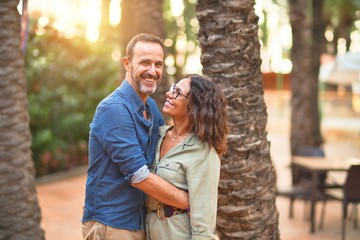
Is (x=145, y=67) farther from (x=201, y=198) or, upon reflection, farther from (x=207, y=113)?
(x=201, y=198)

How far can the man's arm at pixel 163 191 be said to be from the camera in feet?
9.69

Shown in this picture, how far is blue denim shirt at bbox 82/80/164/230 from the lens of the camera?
295cm

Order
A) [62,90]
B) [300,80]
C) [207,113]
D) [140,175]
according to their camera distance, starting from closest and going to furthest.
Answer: [140,175] → [207,113] → [300,80] → [62,90]

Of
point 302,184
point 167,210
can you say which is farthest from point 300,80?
point 167,210

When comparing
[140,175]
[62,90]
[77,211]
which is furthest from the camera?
[62,90]

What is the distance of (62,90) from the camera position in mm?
13766

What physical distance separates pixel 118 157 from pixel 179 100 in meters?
0.47

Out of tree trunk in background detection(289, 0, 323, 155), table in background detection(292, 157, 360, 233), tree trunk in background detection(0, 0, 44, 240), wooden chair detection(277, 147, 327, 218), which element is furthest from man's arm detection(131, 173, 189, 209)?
tree trunk in background detection(289, 0, 323, 155)

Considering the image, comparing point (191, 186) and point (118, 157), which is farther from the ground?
point (118, 157)

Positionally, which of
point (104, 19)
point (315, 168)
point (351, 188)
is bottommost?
point (351, 188)

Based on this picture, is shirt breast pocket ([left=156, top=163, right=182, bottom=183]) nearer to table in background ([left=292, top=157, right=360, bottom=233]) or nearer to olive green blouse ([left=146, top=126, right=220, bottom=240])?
olive green blouse ([left=146, top=126, right=220, bottom=240])

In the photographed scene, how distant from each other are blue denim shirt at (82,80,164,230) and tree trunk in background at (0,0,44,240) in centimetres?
192

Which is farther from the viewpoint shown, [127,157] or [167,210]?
[167,210]

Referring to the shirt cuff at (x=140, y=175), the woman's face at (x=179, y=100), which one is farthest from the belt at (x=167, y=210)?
the woman's face at (x=179, y=100)
